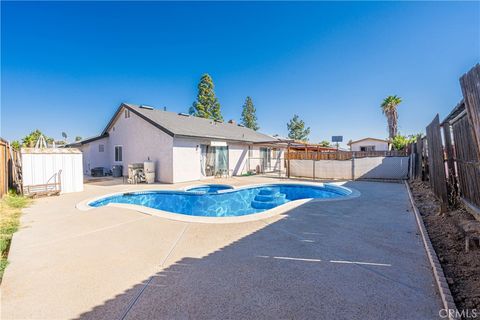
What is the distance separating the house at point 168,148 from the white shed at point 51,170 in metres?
4.45

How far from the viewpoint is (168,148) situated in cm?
1384

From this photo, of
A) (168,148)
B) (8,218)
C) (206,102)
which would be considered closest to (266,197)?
(168,148)

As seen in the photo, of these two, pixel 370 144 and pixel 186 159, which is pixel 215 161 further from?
pixel 370 144

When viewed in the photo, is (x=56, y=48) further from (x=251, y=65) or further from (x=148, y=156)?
(x=251, y=65)

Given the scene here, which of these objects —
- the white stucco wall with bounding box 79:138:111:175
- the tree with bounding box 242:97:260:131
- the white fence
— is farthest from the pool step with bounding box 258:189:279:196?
the tree with bounding box 242:97:260:131

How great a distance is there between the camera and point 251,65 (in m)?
20.3

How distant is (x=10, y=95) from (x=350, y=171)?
2192 cm

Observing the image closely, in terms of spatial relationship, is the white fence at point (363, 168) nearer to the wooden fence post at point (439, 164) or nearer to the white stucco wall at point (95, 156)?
the wooden fence post at point (439, 164)

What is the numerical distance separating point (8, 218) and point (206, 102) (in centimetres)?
3109

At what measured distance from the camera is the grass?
162 inches

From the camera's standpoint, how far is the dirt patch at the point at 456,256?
2659 millimetres

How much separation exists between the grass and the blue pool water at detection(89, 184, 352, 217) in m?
2.25

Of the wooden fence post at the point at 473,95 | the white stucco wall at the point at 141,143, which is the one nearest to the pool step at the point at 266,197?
the white stucco wall at the point at 141,143

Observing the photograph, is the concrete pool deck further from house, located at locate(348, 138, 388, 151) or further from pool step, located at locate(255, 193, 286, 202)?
house, located at locate(348, 138, 388, 151)
